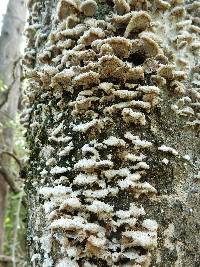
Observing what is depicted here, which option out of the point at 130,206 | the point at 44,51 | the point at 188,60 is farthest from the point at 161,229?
the point at 44,51

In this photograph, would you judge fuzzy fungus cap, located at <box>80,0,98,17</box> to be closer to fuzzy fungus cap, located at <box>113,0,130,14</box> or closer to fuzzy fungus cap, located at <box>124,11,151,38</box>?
fuzzy fungus cap, located at <box>113,0,130,14</box>

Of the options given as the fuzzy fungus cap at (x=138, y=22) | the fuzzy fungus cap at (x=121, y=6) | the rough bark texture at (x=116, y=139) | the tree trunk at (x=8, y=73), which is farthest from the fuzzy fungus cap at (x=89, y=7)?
the tree trunk at (x=8, y=73)

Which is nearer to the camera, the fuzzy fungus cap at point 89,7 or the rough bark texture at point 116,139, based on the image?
the rough bark texture at point 116,139

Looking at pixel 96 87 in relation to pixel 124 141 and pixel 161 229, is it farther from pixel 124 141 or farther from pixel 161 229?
pixel 161 229

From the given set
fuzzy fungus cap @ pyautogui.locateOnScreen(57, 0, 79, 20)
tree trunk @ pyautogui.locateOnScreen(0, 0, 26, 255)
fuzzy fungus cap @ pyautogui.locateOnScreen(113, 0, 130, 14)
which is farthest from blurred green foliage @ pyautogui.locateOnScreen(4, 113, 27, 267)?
fuzzy fungus cap @ pyautogui.locateOnScreen(113, 0, 130, 14)

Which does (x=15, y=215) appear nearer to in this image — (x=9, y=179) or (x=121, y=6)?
(x=9, y=179)

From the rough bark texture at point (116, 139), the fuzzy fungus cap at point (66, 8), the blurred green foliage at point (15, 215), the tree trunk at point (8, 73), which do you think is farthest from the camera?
the blurred green foliage at point (15, 215)

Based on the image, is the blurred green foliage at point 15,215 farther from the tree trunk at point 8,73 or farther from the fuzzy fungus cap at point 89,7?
the fuzzy fungus cap at point 89,7
